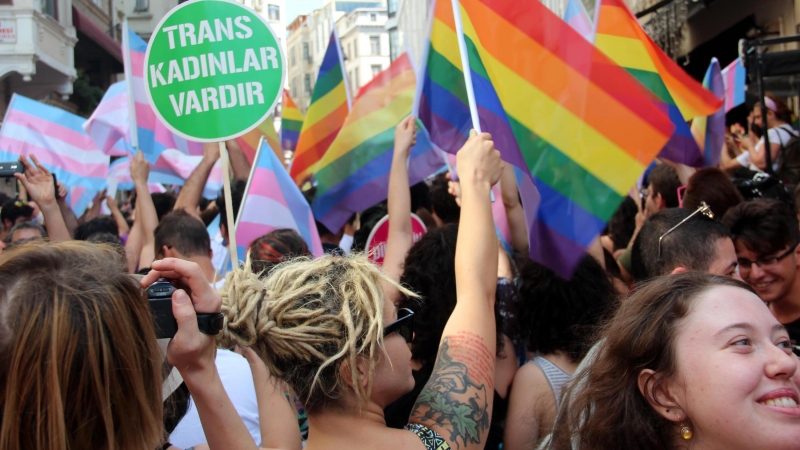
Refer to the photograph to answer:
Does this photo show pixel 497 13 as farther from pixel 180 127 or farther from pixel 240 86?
pixel 180 127

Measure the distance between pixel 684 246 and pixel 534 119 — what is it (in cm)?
109

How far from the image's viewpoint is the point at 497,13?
3893 mm

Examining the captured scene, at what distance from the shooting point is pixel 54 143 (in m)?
8.46

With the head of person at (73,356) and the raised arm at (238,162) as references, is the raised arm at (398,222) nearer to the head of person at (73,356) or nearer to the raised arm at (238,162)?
the head of person at (73,356)

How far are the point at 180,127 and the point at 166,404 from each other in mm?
1753

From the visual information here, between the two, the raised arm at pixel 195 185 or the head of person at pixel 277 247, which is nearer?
the head of person at pixel 277 247

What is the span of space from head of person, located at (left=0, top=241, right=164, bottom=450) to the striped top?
64.5 inches

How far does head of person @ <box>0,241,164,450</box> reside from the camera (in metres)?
1.42

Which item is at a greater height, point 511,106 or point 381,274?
point 511,106

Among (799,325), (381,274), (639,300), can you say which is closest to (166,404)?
(381,274)

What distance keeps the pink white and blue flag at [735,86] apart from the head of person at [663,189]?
348cm

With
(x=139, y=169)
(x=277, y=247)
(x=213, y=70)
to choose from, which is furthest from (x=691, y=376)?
(x=139, y=169)

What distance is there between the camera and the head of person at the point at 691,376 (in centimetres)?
175

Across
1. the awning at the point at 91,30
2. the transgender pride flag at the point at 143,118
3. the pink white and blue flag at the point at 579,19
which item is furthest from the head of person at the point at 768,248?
the awning at the point at 91,30
